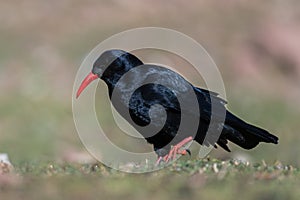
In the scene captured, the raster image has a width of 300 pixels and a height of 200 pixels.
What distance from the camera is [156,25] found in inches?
961

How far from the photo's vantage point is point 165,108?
35.6ft

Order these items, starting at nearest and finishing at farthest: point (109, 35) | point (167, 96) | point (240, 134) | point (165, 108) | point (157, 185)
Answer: point (157, 185) → point (165, 108) → point (167, 96) → point (240, 134) → point (109, 35)

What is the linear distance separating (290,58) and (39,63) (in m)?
5.69

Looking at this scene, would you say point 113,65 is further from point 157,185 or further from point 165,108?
point 157,185

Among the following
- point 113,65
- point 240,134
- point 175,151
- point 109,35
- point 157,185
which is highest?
Result: point 109,35

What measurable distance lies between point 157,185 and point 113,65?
2.67 m

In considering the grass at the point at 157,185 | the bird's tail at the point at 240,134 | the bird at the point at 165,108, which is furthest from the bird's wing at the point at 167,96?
the grass at the point at 157,185

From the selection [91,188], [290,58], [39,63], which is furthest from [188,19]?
[91,188]

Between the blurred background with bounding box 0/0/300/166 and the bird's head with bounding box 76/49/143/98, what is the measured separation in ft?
20.3

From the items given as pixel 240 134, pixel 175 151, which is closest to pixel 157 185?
pixel 175 151

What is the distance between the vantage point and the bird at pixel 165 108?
1084 cm

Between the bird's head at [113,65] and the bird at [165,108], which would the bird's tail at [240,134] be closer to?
the bird at [165,108]

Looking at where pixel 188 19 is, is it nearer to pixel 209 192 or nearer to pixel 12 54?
pixel 12 54

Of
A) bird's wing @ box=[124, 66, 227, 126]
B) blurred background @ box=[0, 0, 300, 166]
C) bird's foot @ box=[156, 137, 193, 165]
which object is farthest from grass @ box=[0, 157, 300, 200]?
blurred background @ box=[0, 0, 300, 166]
